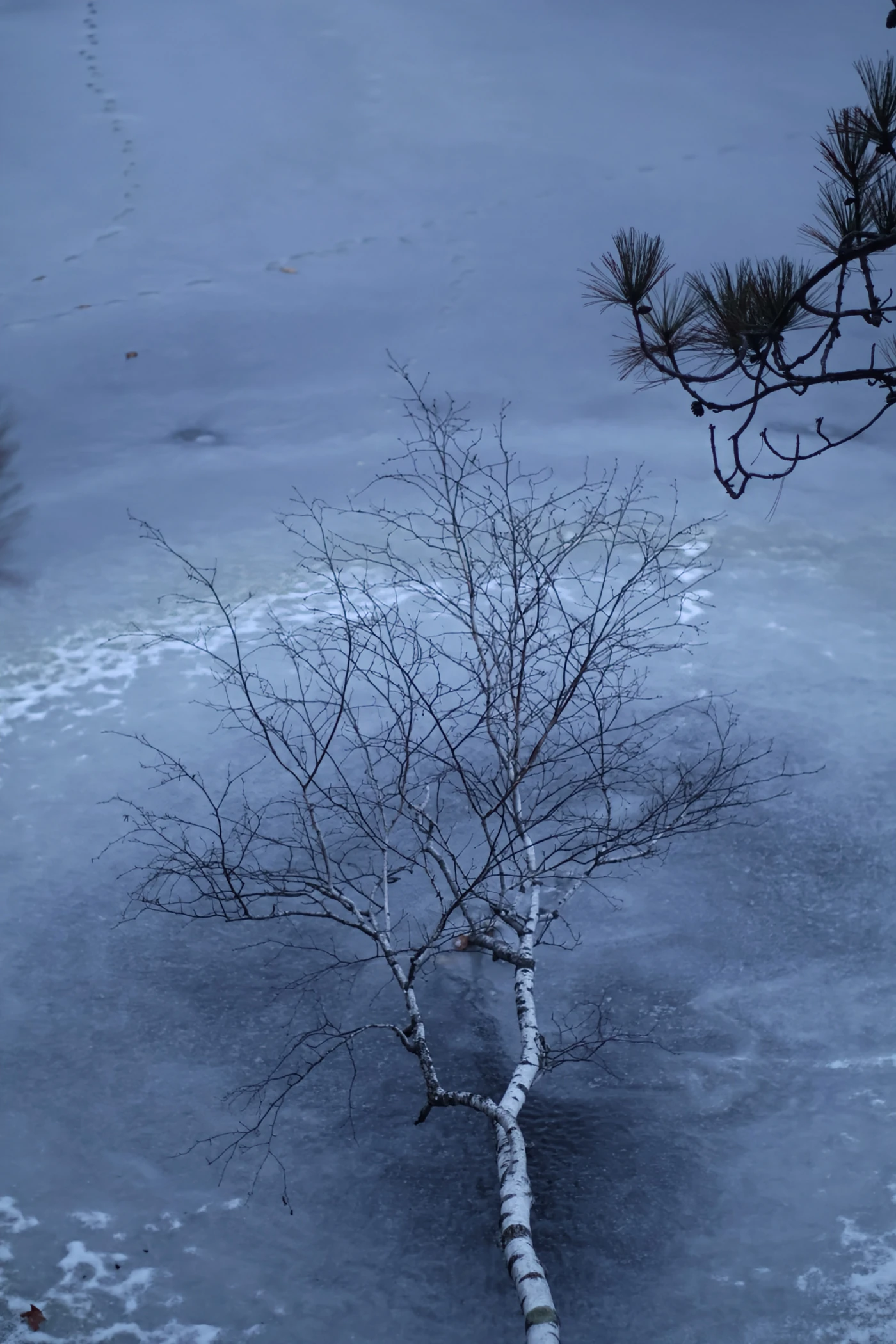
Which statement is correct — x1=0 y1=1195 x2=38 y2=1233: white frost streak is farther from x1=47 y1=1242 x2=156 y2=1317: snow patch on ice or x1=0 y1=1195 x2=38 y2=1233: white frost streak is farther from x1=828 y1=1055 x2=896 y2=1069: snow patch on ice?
x1=828 y1=1055 x2=896 y2=1069: snow patch on ice

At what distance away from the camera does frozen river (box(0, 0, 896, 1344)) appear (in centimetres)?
438

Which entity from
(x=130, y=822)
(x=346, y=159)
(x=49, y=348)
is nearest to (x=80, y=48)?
(x=346, y=159)

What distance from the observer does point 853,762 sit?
6641 millimetres

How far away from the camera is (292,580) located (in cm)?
849

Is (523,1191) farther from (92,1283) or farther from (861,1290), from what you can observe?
(92,1283)

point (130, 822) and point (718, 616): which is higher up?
point (718, 616)

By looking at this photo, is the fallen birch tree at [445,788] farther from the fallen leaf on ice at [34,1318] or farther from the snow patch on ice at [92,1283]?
the fallen leaf on ice at [34,1318]

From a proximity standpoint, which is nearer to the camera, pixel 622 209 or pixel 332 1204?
pixel 332 1204

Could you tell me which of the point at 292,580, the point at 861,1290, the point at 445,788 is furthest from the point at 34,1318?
the point at 292,580

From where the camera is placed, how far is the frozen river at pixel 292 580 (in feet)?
14.4

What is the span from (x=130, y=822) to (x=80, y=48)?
1177cm

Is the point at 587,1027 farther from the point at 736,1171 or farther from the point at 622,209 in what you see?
the point at 622,209

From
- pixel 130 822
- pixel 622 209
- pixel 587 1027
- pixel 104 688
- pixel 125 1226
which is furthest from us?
pixel 622 209

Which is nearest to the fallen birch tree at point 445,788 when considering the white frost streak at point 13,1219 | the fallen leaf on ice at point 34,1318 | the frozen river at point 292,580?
the frozen river at point 292,580
